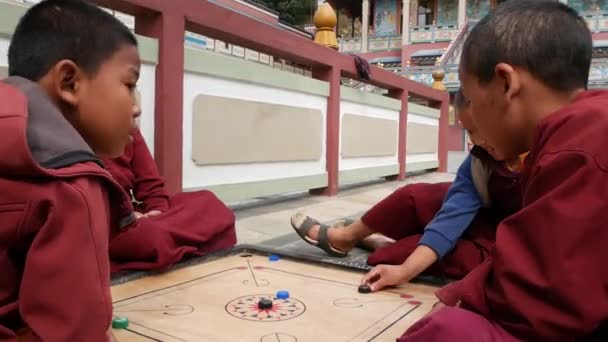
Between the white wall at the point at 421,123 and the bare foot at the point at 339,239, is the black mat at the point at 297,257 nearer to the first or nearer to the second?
the bare foot at the point at 339,239

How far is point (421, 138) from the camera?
5.25m

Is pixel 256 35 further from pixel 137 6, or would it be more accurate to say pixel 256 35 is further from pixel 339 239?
pixel 339 239

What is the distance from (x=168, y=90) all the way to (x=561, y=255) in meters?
1.68

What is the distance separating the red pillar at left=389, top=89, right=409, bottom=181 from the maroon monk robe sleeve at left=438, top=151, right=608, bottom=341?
13.3 feet

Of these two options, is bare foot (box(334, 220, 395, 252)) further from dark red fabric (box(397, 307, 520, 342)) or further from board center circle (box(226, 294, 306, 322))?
dark red fabric (box(397, 307, 520, 342))

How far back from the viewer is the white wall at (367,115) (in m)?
3.61

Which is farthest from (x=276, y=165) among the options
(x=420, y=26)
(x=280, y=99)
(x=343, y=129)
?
(x=420, y=26)

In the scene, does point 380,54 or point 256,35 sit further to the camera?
point 380,54

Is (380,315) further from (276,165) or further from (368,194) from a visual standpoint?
(368,194)

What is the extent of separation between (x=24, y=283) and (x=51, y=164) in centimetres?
14

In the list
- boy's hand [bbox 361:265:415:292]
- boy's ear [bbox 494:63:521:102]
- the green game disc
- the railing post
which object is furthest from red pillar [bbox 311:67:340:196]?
the railing post

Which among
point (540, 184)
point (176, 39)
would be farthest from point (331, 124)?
point (540, 184)

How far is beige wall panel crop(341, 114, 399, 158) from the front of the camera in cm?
362

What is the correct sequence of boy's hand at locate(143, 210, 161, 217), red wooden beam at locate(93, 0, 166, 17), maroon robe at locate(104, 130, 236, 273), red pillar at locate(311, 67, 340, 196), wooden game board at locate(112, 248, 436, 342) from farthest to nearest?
1. red pillar at locate(311, 67, 340, 196)
2. red wooden beam at locate(93, 0, 166, 17)
3. boy's hand at locate(143, 210, 161, 217)
4. maroon robe at locate(104, 130, 236, 273)
5. wooden game board at locate(112, 248, 436, 342)
